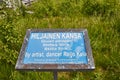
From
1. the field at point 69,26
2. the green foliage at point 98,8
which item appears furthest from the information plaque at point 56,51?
the green foliage at point 98,8

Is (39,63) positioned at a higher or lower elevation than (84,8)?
higher

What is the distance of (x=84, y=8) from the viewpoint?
6387 mm

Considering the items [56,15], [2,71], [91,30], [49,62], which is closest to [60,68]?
[49,62]

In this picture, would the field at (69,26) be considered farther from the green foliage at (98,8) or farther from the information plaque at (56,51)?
the information plaque at (56,51)

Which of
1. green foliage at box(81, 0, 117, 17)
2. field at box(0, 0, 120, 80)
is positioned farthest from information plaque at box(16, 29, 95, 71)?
green foliage at box(81, 0, 117, 17)

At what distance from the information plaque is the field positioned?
2.64 feet

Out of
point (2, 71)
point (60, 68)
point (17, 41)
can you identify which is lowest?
point (2, 71)

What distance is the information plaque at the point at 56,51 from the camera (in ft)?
10.3

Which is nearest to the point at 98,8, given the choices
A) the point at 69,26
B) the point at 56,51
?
the point at 69,26

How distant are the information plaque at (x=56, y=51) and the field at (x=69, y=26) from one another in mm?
806

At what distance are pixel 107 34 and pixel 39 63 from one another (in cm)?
253

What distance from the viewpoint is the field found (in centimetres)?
448

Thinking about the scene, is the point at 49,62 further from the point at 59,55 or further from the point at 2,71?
the point at 2,71

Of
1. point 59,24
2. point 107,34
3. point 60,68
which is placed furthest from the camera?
point 59,24
